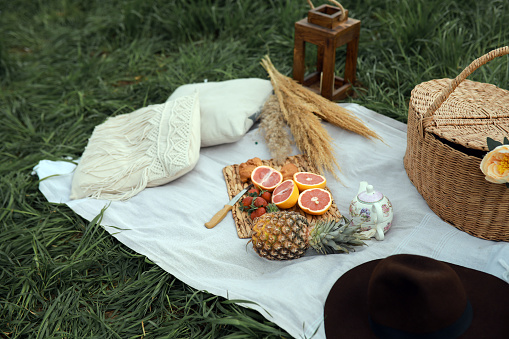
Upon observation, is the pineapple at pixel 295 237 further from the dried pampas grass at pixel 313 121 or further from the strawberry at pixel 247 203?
the dried pampas grass at pixel 313 121

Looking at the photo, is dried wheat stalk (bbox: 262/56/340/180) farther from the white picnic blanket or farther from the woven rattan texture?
the woven rattan texture

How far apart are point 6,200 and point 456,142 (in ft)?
10.2

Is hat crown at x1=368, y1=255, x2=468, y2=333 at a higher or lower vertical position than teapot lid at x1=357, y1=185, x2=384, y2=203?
higher

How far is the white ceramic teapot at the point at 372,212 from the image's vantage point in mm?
2613

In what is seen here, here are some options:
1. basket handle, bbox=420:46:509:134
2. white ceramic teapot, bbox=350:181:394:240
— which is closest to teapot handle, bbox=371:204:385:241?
white ceramic teapot, bbox=350:181:394:240

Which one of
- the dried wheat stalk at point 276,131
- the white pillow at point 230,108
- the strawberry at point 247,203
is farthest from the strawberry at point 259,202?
the white pillow at point 230,108

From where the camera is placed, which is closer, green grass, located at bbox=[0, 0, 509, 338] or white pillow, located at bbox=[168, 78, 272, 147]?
green grass, located at bbox=[0, 0, 509, 338]

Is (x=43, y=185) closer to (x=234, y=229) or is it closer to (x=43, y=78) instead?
(x=234, y=229)

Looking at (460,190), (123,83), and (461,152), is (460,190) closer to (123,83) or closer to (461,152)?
(461,152)

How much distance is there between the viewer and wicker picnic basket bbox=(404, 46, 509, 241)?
94.7 inches

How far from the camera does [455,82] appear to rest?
250cm

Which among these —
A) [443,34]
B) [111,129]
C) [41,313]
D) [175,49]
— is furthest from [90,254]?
[443,34]

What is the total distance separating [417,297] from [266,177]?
1.65 m

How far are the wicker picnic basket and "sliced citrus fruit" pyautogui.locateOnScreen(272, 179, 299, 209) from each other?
791mm
